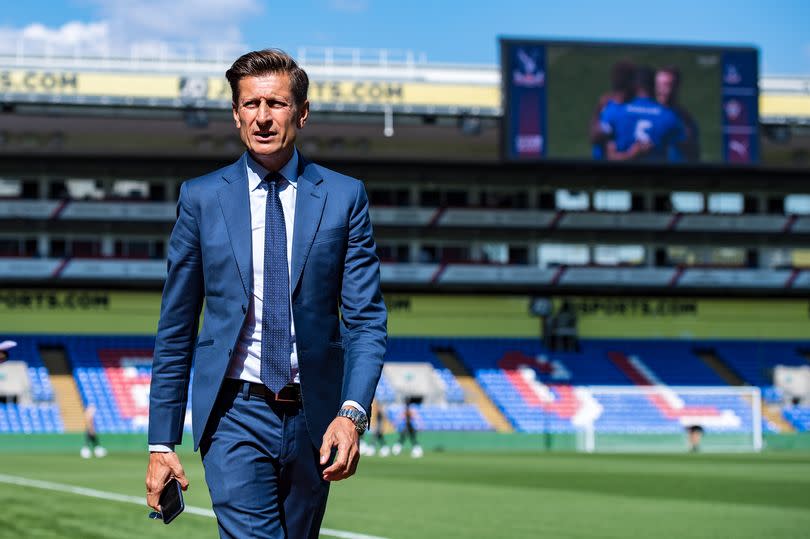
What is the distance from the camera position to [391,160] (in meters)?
60.8

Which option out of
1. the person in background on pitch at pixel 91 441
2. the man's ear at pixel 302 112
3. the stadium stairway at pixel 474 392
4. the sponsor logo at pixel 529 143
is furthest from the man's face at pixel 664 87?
the man's ear at pixel 302 112

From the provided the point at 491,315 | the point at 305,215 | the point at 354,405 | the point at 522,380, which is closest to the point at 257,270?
the point at 305,215

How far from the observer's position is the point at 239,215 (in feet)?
15.8

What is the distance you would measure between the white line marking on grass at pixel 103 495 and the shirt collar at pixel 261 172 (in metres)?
9.28

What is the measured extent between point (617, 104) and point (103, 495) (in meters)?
36.9

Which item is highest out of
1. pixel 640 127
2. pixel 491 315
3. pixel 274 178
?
pixel 640 127

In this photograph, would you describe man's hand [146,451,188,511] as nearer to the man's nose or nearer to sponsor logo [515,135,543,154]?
the man's nose

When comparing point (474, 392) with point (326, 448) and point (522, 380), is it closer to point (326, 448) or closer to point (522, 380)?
point (522, 380)

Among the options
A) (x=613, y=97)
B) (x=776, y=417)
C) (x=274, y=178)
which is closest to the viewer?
(x=274, y=178)

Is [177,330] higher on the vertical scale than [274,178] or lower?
lower

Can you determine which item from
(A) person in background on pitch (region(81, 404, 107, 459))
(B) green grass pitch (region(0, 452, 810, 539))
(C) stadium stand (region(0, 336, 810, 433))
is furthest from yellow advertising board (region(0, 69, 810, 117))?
(B) green grass pitch (region(0, 452, 810, 539))

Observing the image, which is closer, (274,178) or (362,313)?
(362,313)

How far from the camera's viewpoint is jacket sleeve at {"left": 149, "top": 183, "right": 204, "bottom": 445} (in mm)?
4734

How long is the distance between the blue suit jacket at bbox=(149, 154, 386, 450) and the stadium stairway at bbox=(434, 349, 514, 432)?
47.4 metres
